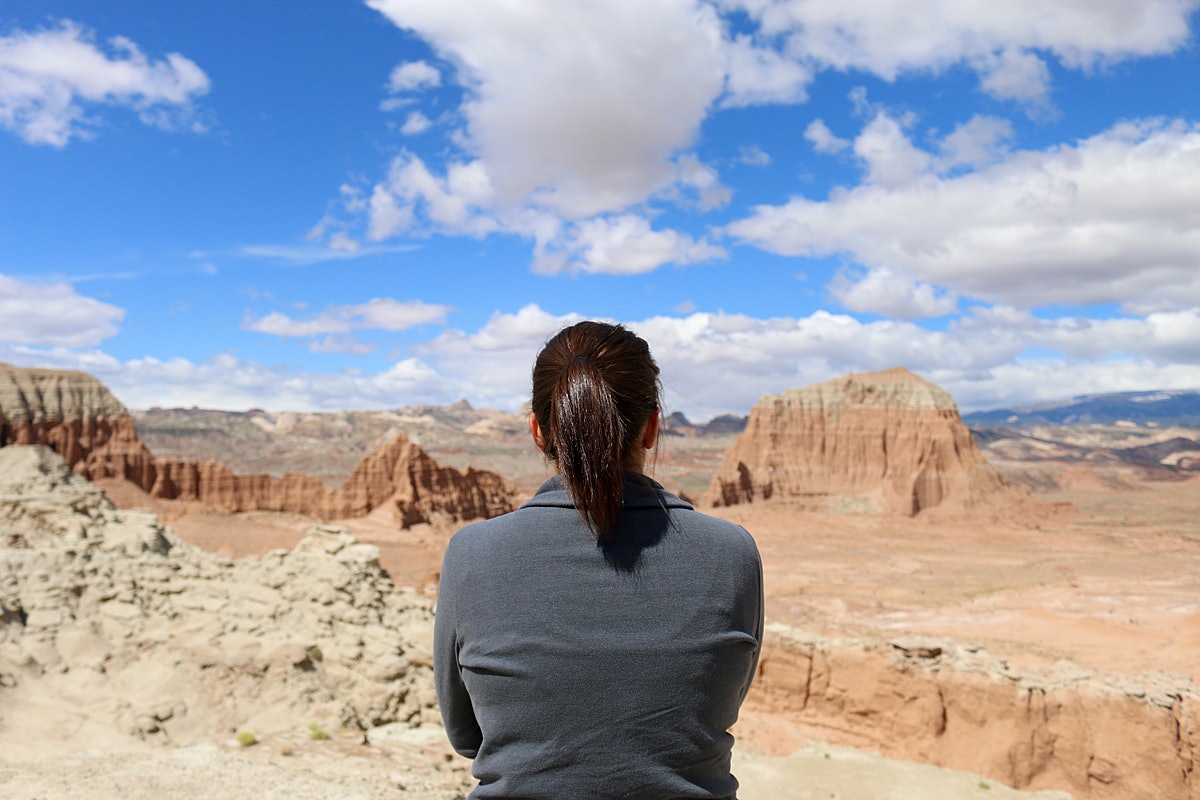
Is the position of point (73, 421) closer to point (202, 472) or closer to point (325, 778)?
point (202, 472)

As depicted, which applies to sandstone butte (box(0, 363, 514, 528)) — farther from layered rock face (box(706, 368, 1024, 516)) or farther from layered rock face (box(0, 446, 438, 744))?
layered rock face (box(0, 446, 438, 744))

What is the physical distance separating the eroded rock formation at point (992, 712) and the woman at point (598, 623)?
10.6 m

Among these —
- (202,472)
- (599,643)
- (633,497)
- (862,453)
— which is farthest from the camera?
(862,453)

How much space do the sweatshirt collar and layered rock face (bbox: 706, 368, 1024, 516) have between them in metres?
52.3

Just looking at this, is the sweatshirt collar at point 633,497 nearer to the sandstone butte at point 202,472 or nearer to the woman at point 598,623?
the woman at point 598,623

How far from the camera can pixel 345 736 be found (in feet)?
27.6

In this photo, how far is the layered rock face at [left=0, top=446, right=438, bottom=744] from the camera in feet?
27.7

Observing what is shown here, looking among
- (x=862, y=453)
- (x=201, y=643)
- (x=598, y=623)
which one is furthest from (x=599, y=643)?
(x=862, y=453)

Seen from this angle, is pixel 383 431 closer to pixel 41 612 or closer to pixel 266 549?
pixel 266 549

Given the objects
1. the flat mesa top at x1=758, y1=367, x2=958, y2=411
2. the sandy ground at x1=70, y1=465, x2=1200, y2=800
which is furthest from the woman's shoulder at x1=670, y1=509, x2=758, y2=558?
the flat mesa top at x1=758, y1=367, x2=958, y2=411

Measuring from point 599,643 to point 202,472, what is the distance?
150 feet

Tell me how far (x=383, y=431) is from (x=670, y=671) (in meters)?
131

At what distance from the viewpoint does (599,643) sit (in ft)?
5.16

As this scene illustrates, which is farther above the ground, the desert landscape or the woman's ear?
the woman's ear
